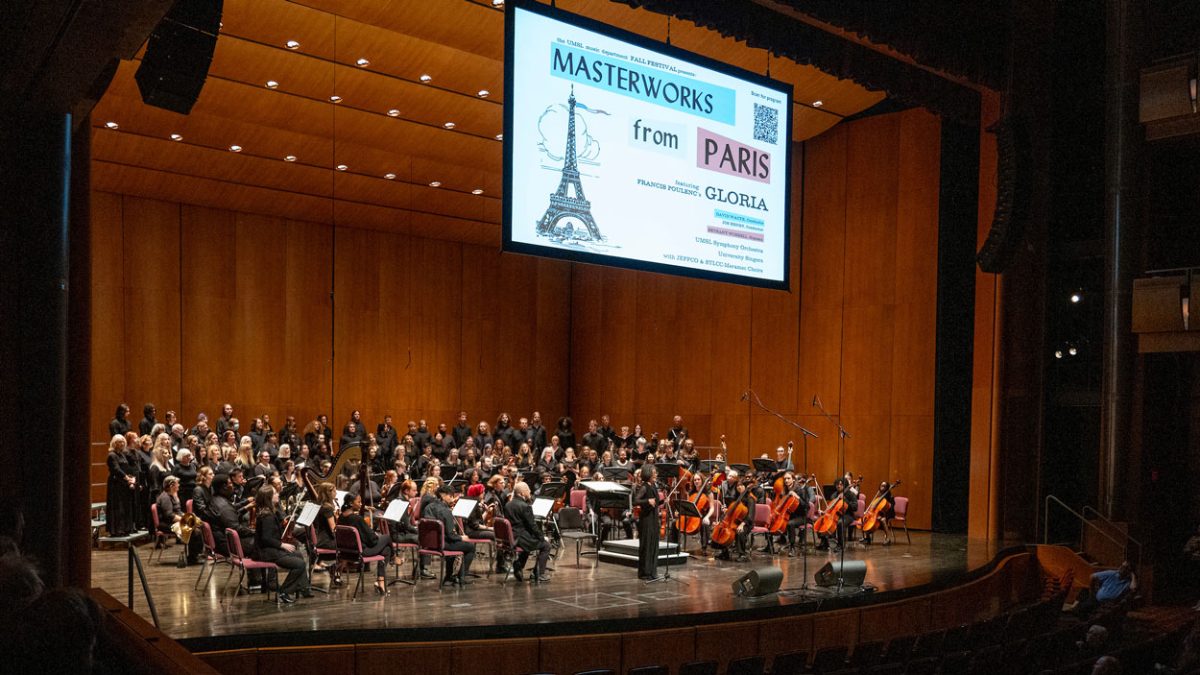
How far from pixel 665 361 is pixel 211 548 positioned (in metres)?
12.3

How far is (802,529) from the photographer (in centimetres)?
1209

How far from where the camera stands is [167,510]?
10.4m

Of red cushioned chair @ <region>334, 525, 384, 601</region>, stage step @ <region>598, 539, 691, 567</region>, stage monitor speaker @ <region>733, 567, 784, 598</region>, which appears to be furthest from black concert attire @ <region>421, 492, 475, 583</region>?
stage monitor speaker @ <region>733, 567, 784, 598</region>

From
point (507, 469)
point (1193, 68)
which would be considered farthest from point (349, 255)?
point (1193, 68)

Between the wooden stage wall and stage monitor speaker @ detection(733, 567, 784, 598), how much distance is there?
6.96 metres

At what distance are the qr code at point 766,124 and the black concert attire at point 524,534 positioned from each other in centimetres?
501

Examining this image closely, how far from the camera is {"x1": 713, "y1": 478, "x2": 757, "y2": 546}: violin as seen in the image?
36.6 ft

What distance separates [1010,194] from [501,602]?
6781 millimetres

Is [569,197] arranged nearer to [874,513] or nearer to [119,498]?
[874,513]

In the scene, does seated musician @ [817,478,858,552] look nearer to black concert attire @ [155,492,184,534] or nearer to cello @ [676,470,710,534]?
cello @ [676,470,710,534]

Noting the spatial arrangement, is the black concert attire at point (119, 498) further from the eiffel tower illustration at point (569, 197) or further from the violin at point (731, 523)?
the violin at point (731, 523)

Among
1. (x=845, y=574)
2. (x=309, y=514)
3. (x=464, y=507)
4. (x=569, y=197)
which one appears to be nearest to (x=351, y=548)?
(x=309, y=514)

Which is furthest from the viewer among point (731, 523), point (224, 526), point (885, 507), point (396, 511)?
point (885, 507)

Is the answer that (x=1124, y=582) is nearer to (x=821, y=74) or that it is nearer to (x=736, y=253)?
(x=736, y=253)
